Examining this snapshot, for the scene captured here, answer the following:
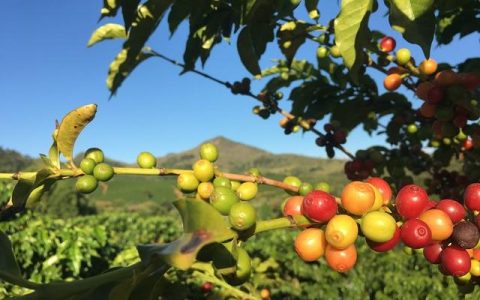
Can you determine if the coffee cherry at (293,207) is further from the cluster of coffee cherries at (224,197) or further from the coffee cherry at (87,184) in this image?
the coffee cherry at (87,184)

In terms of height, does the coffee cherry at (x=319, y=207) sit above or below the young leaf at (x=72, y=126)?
below

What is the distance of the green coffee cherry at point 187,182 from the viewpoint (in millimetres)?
1530

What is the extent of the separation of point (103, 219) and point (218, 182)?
20.3 meters

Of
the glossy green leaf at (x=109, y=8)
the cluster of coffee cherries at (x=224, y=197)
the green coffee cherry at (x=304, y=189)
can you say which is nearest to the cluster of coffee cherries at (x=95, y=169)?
the cluster of coffee cherries at (x=224, y=197)

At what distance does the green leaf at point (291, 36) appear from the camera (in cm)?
259

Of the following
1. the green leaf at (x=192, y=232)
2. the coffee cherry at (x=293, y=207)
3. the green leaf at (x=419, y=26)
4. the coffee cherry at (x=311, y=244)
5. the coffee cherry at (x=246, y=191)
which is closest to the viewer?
the green leaf at (x=192, y=232)

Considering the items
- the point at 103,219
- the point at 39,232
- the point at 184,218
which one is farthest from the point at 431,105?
the point at 103,219

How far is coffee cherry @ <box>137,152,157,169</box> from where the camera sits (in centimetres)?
164

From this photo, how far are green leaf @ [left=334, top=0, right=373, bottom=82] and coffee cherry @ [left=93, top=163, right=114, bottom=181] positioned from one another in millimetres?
940

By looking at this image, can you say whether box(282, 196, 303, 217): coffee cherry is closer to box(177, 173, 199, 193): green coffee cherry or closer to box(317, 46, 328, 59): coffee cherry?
box(177, 173, 199, 193): green coffee cherry

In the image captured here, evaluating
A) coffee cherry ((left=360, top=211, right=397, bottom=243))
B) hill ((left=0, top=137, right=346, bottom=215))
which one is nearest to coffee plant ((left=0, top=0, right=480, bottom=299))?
coffee cherry ((left=360, top=211, right=397, bottom=243))

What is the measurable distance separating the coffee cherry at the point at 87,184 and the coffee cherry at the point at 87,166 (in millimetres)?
19

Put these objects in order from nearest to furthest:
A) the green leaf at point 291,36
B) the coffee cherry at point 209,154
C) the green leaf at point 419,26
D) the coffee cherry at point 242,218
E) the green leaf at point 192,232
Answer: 1. the green leaf at point 192,232
2. the coffee cherry at point 242,218
3. the green leaf at point 419,26
4. the coffee cherry at point 209,154
5. the green leaf at point 291,36

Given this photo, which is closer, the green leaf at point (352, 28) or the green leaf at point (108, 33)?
the green leaf at point (352, 28)
